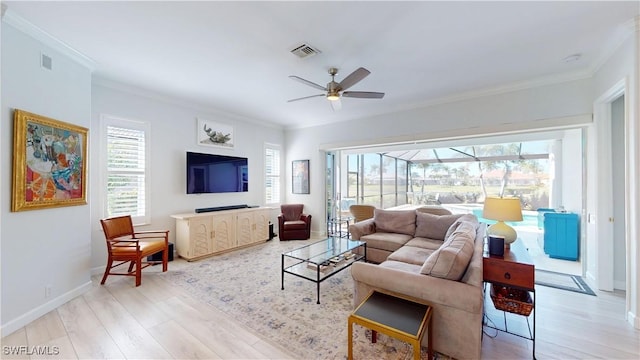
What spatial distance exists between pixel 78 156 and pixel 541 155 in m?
9.38

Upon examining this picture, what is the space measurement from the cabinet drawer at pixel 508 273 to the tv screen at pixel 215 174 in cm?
461

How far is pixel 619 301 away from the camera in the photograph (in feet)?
9.05

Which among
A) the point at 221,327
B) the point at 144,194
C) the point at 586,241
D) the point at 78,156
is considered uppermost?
the point at 78,156

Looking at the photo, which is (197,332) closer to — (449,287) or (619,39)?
(449,287)

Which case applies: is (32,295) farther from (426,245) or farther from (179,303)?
(426,245)

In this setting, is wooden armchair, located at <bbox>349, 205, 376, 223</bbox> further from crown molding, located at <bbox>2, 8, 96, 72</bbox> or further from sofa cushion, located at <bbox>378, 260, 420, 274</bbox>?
crown molding, located at <bbox>2, 8, 96, 72</bbox>

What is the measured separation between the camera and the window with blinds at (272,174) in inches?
246

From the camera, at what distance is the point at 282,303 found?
274 centimetres

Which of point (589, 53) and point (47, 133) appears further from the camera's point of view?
point (589, 53)

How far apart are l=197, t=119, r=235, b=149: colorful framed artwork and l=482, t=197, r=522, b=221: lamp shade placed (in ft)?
15.7

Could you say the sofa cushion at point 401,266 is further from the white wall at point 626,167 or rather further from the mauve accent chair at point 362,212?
the mauve accent chair at point 362,212

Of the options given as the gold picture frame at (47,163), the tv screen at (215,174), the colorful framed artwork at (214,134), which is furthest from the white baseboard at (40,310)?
the colorful framed artwork at (214,134)

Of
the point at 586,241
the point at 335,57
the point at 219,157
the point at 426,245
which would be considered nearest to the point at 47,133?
the point at 219,157

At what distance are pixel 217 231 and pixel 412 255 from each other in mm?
3405
